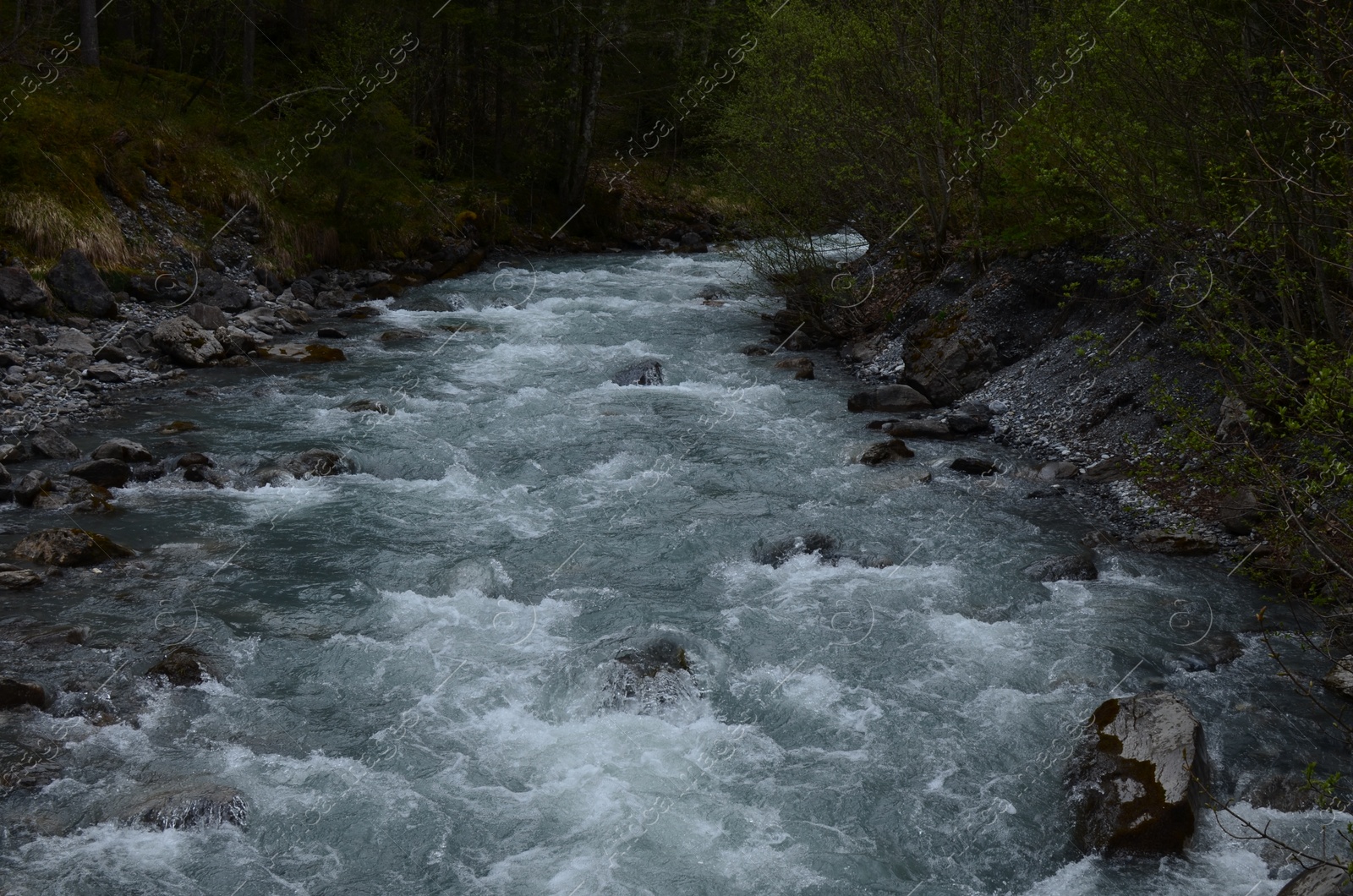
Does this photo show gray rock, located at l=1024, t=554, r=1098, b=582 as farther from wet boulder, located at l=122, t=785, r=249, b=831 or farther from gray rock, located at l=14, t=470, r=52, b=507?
gray rock, located at l=14, t=470, r=52, b=507

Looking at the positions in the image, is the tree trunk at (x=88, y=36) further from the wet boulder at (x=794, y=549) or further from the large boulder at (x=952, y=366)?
the wet boulder at (x=794, y=549)

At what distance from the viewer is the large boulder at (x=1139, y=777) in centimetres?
689

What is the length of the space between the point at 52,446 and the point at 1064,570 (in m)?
11.6

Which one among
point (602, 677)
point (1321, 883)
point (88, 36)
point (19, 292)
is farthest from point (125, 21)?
point (1321, 883)

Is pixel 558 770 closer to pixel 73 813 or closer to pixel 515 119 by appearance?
pixel 73 813

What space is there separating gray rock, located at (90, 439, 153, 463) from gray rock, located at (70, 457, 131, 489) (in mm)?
327

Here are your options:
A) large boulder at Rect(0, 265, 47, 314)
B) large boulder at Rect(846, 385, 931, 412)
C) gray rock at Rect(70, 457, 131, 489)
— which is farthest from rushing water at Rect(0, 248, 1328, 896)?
large boulder at Rect(0, 265, 47, 314)

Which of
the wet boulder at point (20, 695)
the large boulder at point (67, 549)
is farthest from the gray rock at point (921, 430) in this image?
the wet boulder at point (20, 695)

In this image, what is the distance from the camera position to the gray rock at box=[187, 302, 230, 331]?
60.6ft

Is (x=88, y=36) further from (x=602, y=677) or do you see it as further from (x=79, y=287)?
(x=602, y=677)

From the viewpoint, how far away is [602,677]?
341 inches

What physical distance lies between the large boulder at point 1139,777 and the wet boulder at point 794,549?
3678 millimetres

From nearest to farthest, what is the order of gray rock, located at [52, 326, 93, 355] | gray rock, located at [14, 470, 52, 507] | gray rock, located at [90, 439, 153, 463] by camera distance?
gray rock, located at [14, 470, 52, 507] < gray rock, located at [90, 439, 153, 463] < gray rock, located at [52, 326, 93, 355]

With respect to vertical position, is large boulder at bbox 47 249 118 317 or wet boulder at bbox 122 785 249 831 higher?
large boulder at bbox 47 249 118 317
